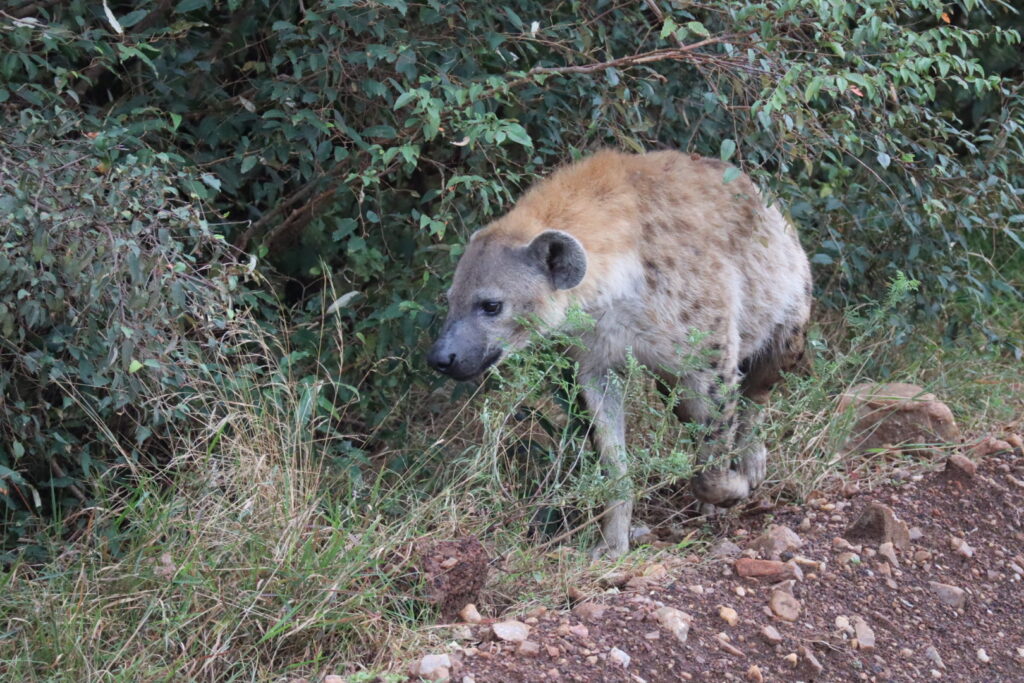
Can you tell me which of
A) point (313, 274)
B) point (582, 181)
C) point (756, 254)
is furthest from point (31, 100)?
point (756, 254)

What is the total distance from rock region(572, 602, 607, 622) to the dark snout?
0.86 m

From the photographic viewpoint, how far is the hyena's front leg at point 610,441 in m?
3.89

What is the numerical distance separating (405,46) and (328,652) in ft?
6.24

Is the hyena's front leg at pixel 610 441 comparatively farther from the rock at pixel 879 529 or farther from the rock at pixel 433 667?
the rock at pixel 433 667

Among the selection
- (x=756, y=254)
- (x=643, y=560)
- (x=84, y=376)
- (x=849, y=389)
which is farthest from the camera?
(x=849, y=389)

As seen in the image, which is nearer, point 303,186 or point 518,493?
point 518,493

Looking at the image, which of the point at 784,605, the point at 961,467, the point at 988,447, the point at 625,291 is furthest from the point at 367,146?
the point at 988,447

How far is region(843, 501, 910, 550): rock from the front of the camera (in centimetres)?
380

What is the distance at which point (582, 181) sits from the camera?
162 inches

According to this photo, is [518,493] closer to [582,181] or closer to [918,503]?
[582,181]

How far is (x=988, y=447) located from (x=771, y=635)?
1.71 meters

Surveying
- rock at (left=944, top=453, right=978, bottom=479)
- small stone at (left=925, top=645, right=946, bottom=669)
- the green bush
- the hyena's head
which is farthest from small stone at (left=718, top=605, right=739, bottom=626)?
the green bush

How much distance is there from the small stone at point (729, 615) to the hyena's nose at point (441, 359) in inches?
42.3

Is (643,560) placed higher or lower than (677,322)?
lower
